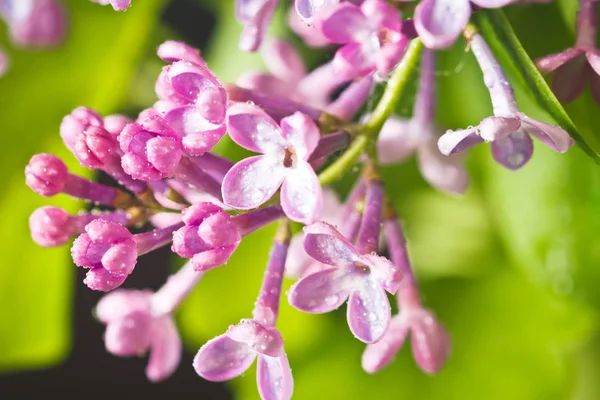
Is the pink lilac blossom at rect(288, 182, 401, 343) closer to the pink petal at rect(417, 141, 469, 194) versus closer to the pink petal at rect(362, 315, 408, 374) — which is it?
the pink petal at rect(362, 315, 408, 374)

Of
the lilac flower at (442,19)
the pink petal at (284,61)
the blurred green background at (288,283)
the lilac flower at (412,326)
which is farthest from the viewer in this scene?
the blurred green background at (288,283)

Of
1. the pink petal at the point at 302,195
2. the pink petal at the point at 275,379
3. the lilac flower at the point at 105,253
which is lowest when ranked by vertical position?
the pink petal at the point at 275,379

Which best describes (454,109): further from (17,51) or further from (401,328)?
(17,51)

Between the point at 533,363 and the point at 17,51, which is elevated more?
the point at 17,51

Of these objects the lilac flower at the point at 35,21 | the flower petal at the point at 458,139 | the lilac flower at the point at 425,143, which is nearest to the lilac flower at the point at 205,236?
the flower petal at the point at 458,139

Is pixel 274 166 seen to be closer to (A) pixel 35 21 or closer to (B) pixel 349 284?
(B) pixel 349 284

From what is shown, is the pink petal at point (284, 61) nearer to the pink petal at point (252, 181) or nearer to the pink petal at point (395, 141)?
the pink petal at point (395, 141)

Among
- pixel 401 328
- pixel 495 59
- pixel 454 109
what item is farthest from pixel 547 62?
pixel 454 109
